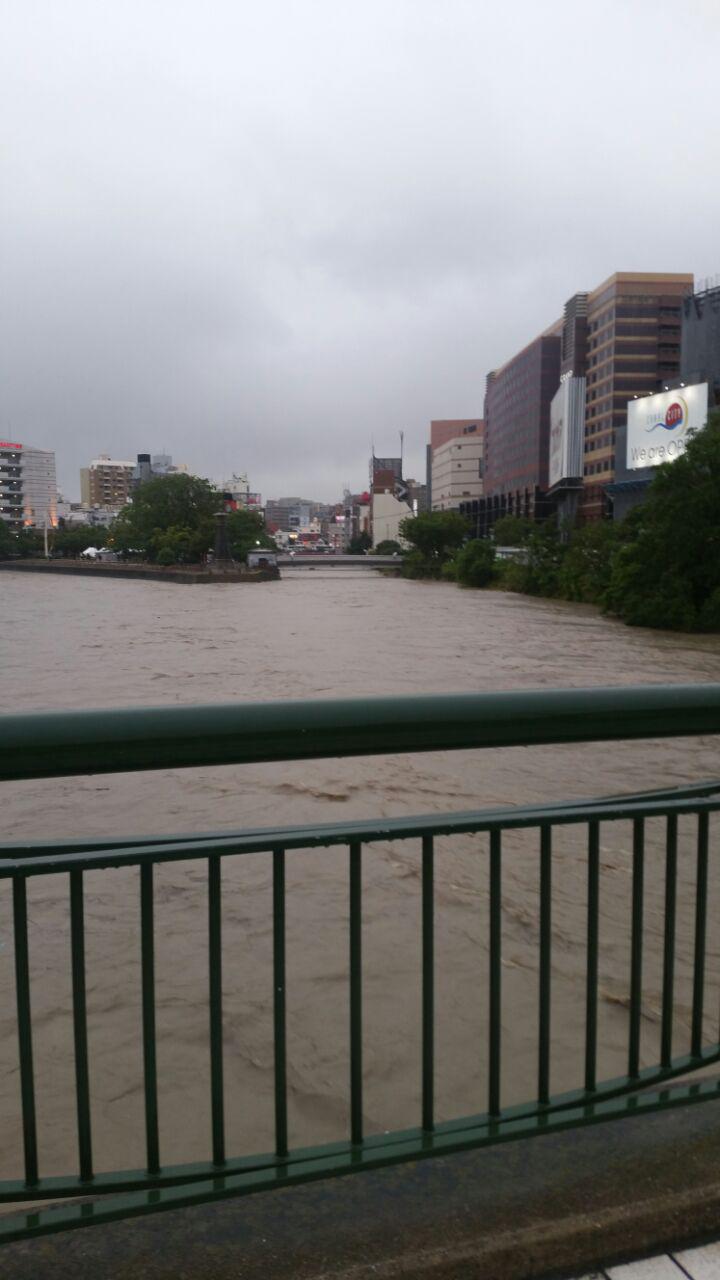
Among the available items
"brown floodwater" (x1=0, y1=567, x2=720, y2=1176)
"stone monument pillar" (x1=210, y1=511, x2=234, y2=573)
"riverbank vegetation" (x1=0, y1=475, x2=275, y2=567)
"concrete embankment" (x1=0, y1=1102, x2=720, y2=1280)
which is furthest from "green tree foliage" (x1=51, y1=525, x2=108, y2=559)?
"concrete embankment" (x1=0, y1=1102, x2=720, y2=1280)

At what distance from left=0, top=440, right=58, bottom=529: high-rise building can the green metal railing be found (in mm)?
156753

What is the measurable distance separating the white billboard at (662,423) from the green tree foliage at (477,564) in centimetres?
1320

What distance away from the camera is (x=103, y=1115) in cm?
485

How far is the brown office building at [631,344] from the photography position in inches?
4013

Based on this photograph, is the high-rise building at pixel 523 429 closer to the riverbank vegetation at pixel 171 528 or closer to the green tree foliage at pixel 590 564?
the riverbank vegetation at pixel 171 528

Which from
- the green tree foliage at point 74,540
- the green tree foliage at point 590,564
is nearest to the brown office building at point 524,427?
the green tree foliage at point 74,540

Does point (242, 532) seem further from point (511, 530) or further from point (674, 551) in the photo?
point (674, 551)

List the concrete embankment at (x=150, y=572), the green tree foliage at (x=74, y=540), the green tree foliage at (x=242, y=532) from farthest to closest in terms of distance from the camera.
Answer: the green tree foliage at (x=74, y=540) < the green tree foliage at (x=242, y=532) < the concrete embankment at (x=150, y=572)

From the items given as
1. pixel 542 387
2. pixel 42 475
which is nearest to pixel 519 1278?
pixel 542 387

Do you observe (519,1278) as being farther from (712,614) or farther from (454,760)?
(712,614)

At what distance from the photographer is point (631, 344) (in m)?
102

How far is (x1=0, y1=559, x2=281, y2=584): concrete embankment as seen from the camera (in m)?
89.9

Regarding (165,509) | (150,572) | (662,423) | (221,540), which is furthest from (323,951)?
(165,509)

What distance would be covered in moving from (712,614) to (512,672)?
15059mm
